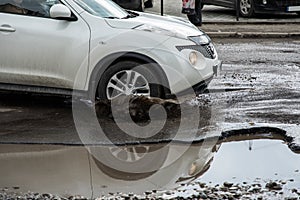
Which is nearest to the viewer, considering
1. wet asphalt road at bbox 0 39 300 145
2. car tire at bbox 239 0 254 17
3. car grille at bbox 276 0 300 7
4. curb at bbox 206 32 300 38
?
wet asphalt road at bbox 0 39 300 145

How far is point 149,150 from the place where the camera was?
6.06m

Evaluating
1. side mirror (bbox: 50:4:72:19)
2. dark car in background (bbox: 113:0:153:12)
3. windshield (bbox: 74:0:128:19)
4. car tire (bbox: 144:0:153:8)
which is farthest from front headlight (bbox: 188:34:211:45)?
car tire (bbox: 144:0:153:8)

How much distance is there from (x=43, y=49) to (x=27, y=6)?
0.61 m

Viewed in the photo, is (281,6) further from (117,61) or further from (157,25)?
(117,61)

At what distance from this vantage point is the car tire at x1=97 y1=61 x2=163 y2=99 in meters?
7.23

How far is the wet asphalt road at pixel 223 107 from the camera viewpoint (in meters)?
6.55

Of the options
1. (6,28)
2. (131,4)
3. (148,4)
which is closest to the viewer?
(6,28)

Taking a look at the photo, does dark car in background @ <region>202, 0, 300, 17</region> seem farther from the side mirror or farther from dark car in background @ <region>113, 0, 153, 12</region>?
the side mirror

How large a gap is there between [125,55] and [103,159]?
1771 millimetres

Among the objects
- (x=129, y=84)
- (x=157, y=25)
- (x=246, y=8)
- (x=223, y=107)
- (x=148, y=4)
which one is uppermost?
(x=157, y=25)

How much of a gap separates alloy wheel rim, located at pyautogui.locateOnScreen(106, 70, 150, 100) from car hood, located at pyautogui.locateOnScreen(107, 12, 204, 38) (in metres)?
0.54

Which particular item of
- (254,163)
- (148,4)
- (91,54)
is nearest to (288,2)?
(148,4)

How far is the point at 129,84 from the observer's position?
7277 mm

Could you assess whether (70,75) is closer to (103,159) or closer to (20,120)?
(20,120)
